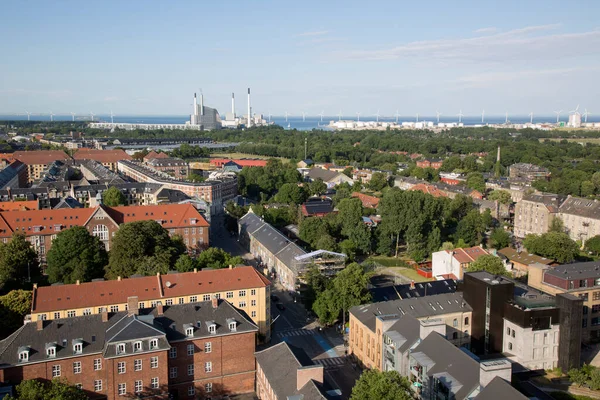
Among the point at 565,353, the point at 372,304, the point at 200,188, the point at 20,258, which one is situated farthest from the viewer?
the point at 200,188

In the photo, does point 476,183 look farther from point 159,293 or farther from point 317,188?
point 159,293

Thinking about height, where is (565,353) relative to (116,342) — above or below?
below

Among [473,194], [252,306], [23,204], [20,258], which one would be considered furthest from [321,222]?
[473,194]

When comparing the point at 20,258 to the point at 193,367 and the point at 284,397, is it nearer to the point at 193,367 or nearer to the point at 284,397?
the point at 193,367

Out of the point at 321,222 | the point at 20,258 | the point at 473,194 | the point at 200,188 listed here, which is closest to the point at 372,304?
the point at 321,222

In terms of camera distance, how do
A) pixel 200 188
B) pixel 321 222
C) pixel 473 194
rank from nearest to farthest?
pixel 321 222
pixel 200 188
pixel 473 194

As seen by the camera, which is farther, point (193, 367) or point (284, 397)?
point (193, 367)

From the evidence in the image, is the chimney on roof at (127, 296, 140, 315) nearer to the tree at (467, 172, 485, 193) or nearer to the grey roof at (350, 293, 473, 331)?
the grey roof at (350, 293, 473, 331)
